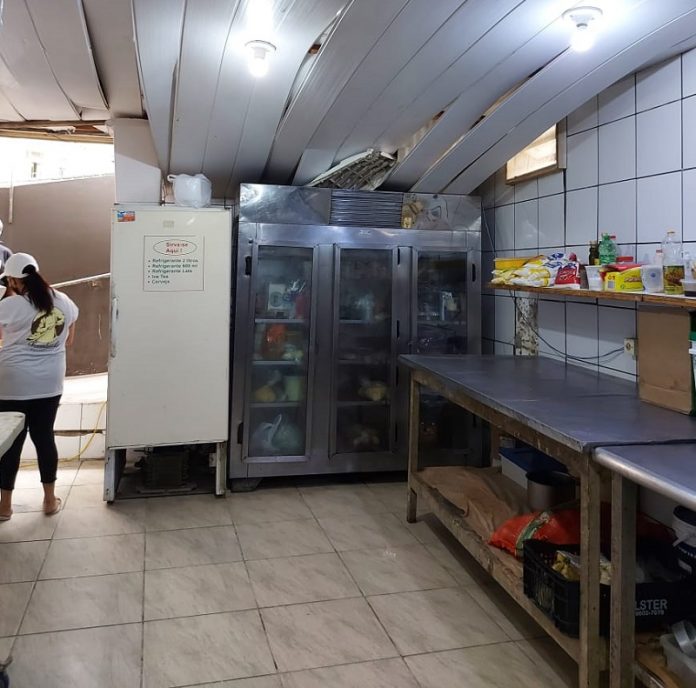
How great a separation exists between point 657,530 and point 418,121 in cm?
209

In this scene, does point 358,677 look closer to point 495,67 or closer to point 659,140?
point 659,140

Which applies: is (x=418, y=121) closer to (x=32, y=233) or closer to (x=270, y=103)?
(x=270, y=103)

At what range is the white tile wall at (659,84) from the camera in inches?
84.2

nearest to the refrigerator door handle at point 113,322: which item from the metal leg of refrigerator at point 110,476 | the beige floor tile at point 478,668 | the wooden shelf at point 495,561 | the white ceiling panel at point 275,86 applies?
the metal leg of refrigerator at point 110,476

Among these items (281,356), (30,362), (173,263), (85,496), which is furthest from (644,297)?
(85,496)

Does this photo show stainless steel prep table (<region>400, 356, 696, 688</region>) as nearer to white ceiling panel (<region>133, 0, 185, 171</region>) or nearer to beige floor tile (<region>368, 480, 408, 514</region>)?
beige floor tile (<region>368, 480, 408, 514</region>)

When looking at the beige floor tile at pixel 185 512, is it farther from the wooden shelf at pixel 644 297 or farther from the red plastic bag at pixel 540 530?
the wooden shelf at pixel 644 297

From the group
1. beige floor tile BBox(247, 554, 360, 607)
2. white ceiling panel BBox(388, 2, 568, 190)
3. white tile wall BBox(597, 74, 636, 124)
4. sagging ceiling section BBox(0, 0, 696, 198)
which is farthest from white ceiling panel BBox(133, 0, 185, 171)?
beige floor tile BBox(247, 554, 360, 607)

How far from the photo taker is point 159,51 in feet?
7.25

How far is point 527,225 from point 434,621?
2.10m

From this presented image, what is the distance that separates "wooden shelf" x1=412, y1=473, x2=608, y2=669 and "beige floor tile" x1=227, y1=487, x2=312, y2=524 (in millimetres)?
697

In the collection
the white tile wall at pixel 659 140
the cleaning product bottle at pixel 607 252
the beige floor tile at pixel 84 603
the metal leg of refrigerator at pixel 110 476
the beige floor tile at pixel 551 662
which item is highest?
the white tile wall at pixel 659 140

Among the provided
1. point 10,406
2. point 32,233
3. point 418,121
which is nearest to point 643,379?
point 418,121

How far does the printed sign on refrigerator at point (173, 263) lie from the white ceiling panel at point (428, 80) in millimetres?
976
